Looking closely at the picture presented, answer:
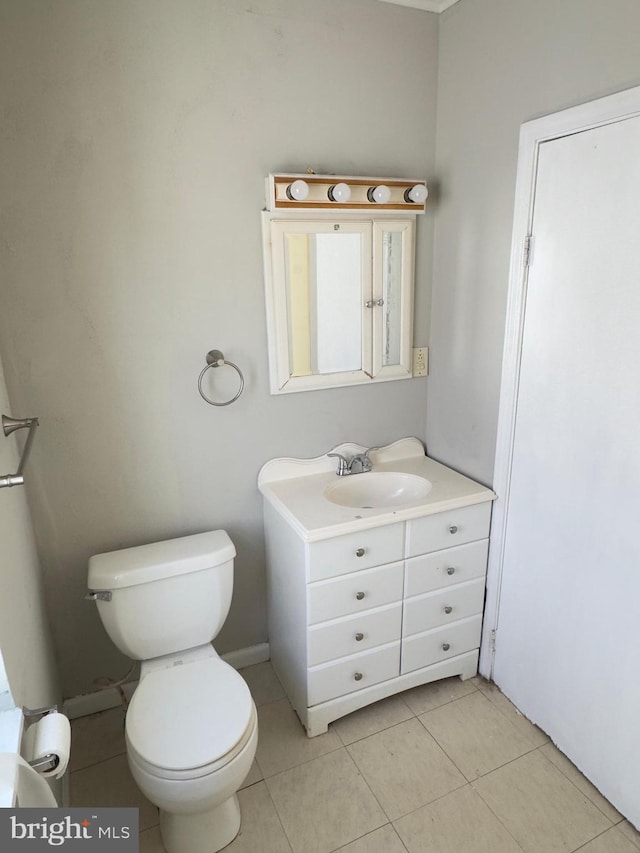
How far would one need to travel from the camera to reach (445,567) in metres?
1.97

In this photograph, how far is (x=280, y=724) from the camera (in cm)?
196

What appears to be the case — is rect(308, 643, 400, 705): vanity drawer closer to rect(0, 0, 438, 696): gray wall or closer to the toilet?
the toilet

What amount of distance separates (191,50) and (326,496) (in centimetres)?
152

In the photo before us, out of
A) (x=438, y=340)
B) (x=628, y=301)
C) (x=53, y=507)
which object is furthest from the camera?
(x=438, y=340)

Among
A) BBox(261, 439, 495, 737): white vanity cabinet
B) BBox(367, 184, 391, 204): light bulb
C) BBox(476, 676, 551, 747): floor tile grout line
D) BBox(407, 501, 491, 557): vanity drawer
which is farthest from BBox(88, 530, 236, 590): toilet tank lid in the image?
BBox(367, 184, 391, 204): light bulb

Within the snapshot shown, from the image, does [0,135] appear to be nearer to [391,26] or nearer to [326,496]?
[391,26]

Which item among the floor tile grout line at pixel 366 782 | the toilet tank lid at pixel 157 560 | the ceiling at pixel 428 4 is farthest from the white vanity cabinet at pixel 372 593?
the ceiling at pixel 428 4

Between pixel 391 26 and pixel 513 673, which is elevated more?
pixel 391 26

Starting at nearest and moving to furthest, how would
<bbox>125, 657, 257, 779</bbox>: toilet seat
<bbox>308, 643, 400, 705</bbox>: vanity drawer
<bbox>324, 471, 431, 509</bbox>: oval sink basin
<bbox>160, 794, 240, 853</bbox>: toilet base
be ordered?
<bbox>125, 657, 257, 779</bbox>: toilet seat → <bbox>160, 794, 240, 853</bbox>: toilet base → <bbox>308, 643, 400, 705</bbox>: vanity drawer → <bbox>324, 471, 431, 509</bbox>: oval sink basin

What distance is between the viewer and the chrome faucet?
2119 mm

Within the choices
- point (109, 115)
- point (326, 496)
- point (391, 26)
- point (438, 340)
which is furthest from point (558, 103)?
point (326, 496)

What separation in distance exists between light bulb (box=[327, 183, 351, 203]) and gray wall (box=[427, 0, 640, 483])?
45 centimetres

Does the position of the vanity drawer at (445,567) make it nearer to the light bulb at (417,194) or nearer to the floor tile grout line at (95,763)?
the floor tile grout line at (95,763)

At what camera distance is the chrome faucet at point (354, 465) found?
2.12 m
